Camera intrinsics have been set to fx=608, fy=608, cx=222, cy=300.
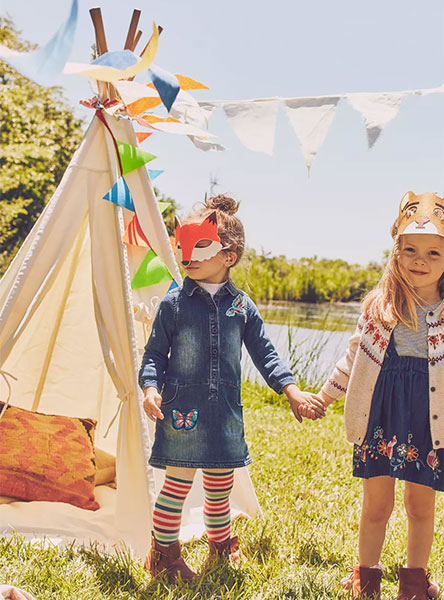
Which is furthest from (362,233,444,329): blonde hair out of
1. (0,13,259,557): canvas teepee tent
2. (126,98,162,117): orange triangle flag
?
(126,98,162,117): orange triangle flag

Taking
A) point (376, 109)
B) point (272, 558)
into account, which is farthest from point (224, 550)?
point (376, 109)

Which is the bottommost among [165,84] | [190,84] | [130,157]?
[130,157]

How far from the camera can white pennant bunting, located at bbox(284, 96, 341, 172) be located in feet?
9.23

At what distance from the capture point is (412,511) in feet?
7.30

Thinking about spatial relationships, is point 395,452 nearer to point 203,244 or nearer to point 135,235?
point 203,244

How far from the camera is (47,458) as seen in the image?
10.7 feet

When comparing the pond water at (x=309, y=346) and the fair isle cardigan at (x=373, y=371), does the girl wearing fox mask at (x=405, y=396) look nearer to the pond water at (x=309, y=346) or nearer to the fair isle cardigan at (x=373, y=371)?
the fair isle cardigan at (x=373, y=371)

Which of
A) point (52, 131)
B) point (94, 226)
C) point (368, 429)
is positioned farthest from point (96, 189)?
point (52, 131)

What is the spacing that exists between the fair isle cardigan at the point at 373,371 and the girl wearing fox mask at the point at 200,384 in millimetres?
162

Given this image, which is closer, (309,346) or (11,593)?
(11,593)

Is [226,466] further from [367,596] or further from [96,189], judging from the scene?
[96,189]

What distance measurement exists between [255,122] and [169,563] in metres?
2.02

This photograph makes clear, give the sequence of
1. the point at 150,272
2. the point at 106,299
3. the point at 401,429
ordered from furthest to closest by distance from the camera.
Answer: the point at 150,272, the point at 106,299, the point at 401,429

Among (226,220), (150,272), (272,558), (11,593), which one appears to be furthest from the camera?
(150,272)
